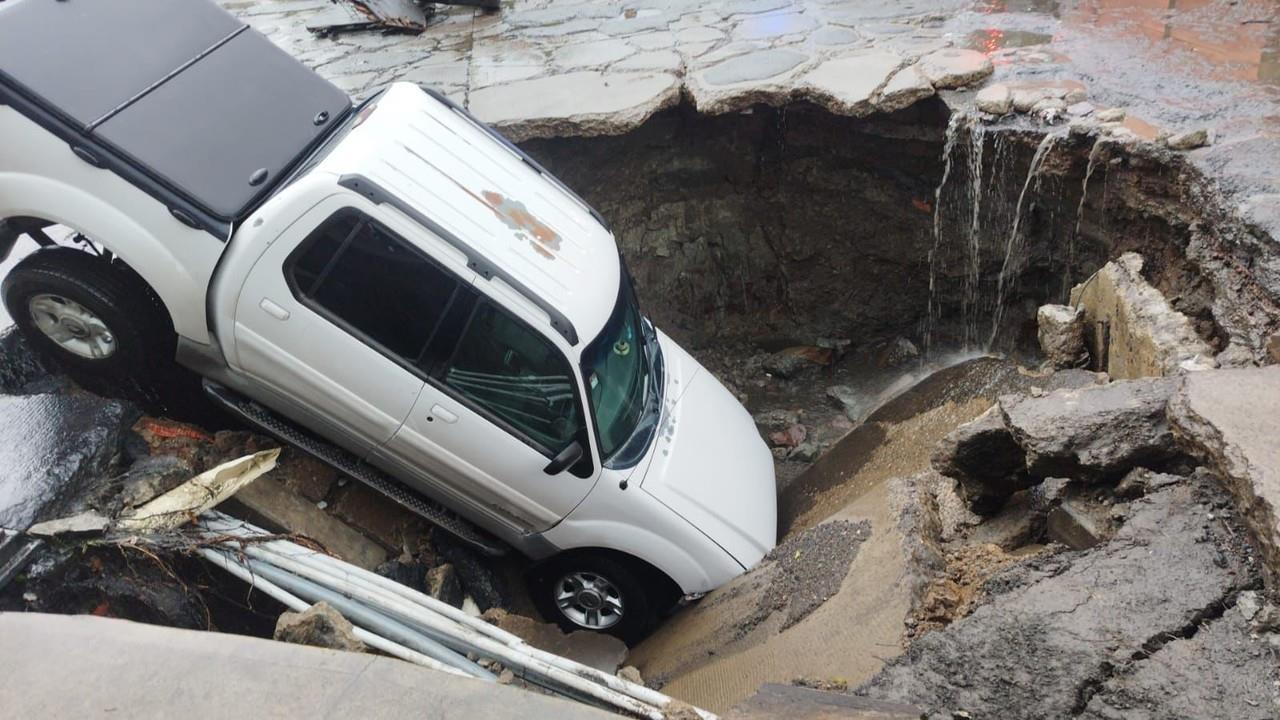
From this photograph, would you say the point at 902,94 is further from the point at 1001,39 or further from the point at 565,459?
the point at 565,459

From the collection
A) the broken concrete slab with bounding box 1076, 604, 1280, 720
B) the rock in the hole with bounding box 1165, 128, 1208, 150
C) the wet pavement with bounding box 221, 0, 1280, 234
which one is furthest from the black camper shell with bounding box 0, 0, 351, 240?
the rock in the hole with bounding box 1165, 128, 1208, 150

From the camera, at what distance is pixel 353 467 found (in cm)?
469

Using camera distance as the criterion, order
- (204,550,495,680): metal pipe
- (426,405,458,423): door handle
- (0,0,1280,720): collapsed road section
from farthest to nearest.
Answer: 1. (426,405,458,423): door handle
2. (204,550,495,680): metal pipe
3. (0,0,1280,720): collapsed road section

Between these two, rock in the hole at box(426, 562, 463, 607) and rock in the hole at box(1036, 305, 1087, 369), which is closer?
rock in the hole at box(426, 562, 463, 607)

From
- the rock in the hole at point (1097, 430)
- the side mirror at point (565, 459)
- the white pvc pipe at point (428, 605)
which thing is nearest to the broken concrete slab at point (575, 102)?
the side mirror at point (565, 459)

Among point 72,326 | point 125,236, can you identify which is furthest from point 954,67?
point 72,326

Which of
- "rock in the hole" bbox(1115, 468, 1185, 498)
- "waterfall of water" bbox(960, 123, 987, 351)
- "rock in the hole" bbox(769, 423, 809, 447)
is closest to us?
"rock in the hole" bbox(1115, 468, 1185, 498)

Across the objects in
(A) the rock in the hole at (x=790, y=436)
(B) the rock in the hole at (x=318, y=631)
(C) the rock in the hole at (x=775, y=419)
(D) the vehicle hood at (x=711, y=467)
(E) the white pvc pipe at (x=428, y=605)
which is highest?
(B) the rock in the hole at (x=318, y=631)

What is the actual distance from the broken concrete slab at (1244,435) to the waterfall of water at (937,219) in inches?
130

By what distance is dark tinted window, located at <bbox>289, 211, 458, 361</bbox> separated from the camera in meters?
3.99

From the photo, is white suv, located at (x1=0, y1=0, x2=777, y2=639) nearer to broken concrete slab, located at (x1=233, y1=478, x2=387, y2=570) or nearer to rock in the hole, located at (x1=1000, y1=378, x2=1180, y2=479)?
broken concrete slab, located at (x1=233, y1=478, x2=387, y2=570)

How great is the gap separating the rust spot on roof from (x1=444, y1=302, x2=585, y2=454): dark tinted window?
48 centimetres

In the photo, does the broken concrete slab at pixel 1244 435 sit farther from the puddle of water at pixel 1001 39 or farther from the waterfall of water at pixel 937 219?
the puddle of water at pixel 1001 39

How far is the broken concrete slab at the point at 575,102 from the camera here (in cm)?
653
